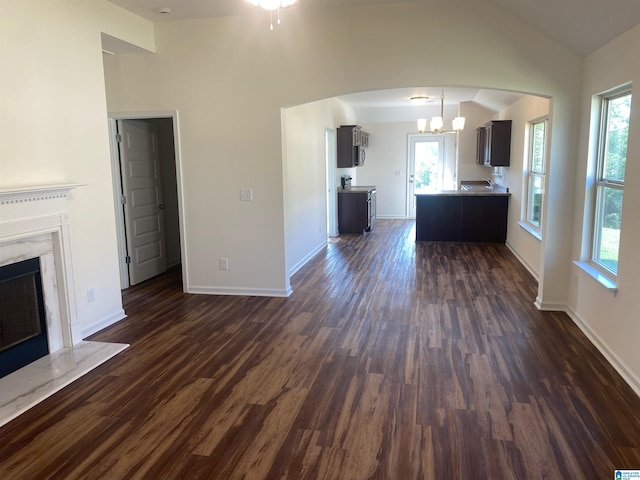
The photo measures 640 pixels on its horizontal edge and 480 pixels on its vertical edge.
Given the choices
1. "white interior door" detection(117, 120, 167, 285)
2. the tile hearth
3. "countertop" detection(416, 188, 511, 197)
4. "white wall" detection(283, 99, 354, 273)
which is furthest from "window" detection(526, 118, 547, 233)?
the tile hearth

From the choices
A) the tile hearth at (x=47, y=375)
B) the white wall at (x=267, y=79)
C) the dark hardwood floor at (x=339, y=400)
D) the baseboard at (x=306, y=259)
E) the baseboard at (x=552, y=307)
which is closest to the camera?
the dark hardwood floor at (x=339, y=400)

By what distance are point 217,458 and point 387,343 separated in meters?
1.82

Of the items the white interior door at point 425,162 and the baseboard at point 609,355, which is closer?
the baseboard at point 609,355

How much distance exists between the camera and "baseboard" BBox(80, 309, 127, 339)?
4.03 meters

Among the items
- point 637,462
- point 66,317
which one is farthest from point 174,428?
point 637,462

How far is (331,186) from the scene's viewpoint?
29.4 ft

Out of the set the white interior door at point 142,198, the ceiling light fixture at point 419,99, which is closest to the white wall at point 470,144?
the ceiling light fixture at point 419,99

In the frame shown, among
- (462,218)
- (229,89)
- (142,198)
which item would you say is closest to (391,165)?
(462,218)

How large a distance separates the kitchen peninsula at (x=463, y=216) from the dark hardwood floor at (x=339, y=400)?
330 cm

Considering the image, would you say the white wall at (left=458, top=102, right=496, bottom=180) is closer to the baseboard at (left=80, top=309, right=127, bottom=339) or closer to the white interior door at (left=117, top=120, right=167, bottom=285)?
the white interior door at (left=117, top=120, right=167, bottom=285)

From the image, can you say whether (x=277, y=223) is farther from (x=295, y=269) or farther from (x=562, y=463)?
(x=562, y=463)

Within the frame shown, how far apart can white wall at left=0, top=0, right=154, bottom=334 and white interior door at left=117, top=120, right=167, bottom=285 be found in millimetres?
1288

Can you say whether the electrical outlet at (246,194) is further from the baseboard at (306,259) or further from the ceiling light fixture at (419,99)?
the ceiling light fixture at (419,99)

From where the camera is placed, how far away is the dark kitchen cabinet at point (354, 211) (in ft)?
30.0
